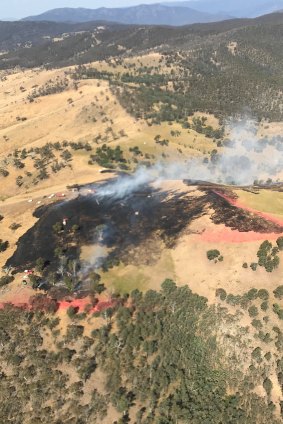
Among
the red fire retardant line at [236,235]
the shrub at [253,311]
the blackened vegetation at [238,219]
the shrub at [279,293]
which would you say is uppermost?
the blackened vegetation at [238,219]

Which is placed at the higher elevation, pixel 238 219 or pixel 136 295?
pixel 238 219

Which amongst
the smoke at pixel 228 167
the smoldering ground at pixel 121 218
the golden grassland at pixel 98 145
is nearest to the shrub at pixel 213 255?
the golden grassland at pixel 98 145

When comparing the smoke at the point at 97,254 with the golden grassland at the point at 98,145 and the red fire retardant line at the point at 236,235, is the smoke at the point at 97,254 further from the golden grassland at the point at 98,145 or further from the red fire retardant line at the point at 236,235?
the red fire retardant line at the point at 236,235

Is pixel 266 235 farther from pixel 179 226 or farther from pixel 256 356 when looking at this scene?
pixel 256 356

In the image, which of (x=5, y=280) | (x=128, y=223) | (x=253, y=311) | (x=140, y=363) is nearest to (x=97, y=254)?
(x=128, y=223)

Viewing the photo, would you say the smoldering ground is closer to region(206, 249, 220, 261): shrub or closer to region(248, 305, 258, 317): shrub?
region(206, 249, 220, 261): shrub

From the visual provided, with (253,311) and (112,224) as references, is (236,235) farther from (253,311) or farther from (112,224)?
(112,224)

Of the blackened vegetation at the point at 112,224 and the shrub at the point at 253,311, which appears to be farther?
the blackened vegetation at the point at 112,224
